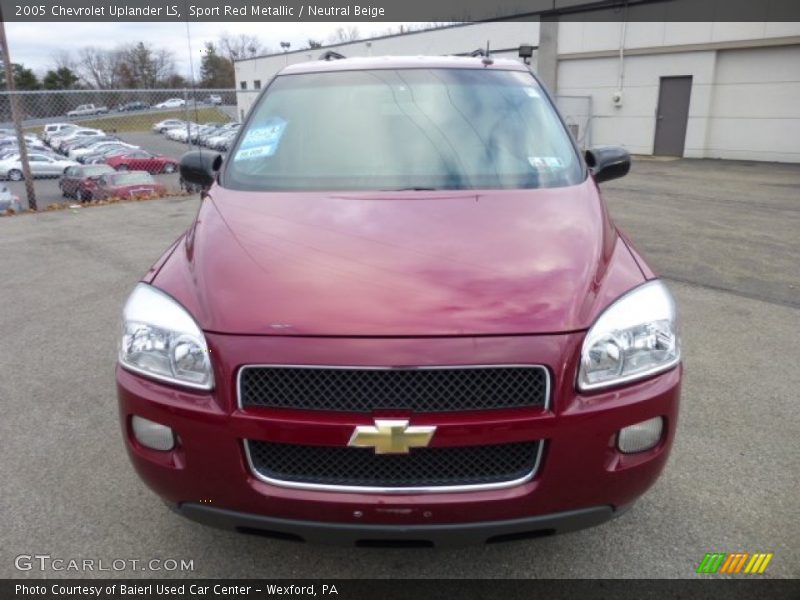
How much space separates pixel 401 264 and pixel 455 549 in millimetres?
1107

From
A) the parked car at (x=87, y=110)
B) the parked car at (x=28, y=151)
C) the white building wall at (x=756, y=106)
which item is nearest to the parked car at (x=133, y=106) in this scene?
the parked car at (x=87, y=110)

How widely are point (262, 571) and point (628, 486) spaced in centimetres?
140

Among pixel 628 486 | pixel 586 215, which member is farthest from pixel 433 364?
pixel 586 215

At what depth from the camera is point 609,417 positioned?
6.39 ft

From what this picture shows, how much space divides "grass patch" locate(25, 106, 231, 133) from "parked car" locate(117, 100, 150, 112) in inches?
16.9

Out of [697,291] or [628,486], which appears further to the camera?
[697,291]

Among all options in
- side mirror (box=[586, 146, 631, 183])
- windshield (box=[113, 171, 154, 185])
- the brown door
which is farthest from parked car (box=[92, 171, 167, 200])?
the brown door

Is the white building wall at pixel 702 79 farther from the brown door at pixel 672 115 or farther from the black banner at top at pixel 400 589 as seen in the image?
the black banner at top at pixel 400 589

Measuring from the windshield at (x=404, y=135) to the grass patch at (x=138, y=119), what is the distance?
47.0 feet

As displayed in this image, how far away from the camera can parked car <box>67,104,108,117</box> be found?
635 inches

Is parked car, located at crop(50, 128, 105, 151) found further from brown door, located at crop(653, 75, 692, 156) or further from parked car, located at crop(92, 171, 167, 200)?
brown door, located at crop(653, 75, 692, 156)

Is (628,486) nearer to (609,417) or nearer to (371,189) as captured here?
(609,417)

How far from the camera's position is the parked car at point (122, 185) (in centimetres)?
1700

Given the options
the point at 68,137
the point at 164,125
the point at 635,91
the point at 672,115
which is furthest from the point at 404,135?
the point at 68,137
